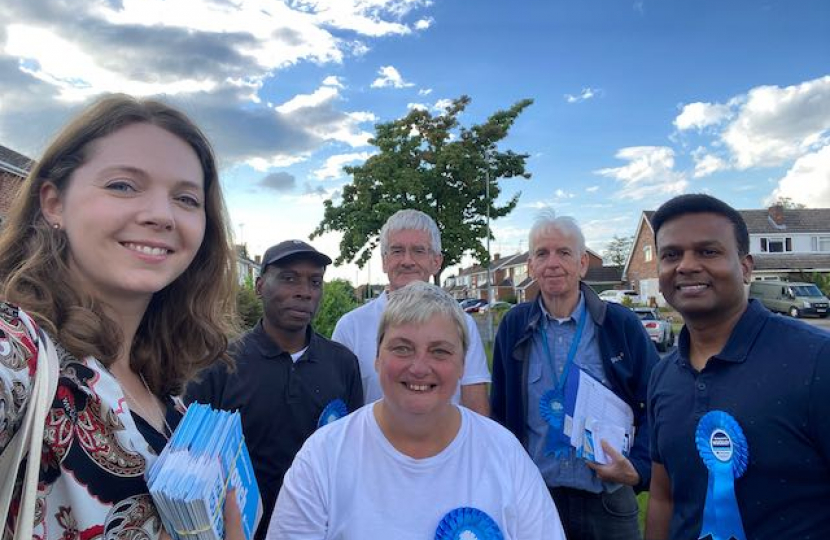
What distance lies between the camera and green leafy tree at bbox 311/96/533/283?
21.1 m

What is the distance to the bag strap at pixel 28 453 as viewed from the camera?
968mm

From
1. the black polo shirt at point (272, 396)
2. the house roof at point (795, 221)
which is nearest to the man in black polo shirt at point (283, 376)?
the black polo shirt at point (272, 396)

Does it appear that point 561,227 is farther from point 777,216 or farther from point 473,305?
point 777,216

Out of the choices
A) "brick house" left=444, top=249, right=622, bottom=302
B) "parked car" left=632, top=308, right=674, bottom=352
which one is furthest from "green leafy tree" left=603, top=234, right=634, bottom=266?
"parked car" left=632, top=308, right=674, bottom=352

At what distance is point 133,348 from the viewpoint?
182 centimetres

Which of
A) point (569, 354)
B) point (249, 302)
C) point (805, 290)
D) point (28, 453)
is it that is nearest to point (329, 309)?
point (249, 302)

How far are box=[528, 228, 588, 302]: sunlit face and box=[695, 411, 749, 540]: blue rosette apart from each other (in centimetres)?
150

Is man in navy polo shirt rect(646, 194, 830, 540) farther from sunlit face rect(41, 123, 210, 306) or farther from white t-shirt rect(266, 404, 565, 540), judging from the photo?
sunlit face rect(41, 123, 210, 306)

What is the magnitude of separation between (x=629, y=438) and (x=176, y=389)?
8.70 ft

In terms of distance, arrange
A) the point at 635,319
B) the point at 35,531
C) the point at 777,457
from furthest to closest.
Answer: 1. the point at 635,319
2. the point at 777,457
3. the point at 35,531

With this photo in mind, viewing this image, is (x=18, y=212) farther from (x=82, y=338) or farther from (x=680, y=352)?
(x=680, y=352)

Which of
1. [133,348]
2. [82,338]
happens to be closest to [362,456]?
[133,348]

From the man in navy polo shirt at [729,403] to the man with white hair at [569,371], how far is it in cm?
63

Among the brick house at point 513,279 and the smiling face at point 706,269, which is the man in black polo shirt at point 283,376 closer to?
the smiling face at point 706,269
